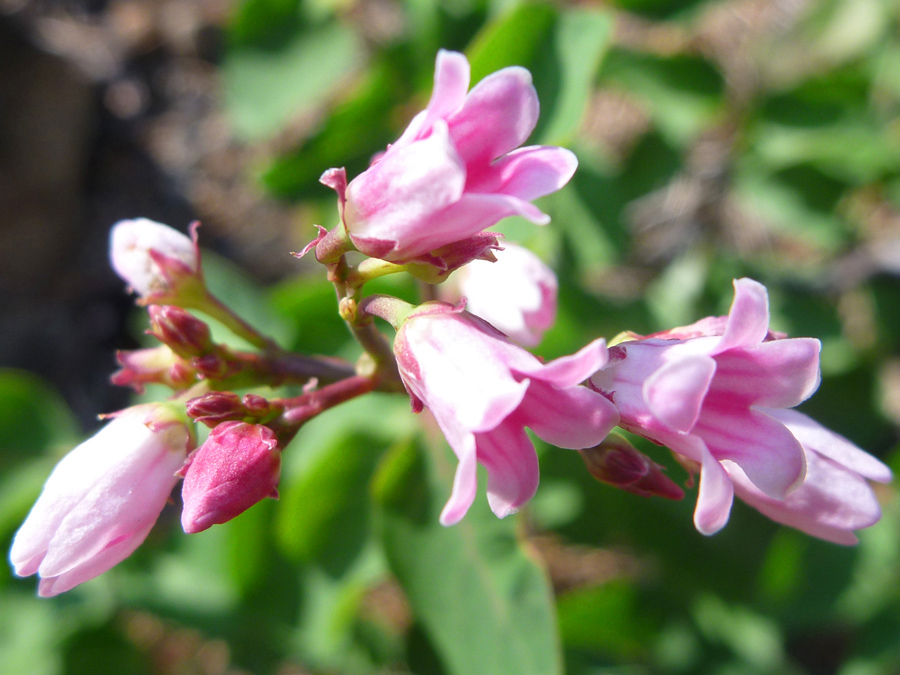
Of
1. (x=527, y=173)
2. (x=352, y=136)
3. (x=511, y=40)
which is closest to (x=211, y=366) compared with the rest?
(x=527, y=173)

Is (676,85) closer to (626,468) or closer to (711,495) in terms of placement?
(626,468)

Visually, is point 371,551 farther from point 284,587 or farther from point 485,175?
point 485,175

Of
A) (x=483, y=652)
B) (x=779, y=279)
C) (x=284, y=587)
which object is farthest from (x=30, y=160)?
(x=779, y=279)

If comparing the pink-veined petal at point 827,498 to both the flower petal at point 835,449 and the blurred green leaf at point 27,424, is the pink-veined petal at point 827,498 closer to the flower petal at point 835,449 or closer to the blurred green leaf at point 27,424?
the flower petal at point 835,449

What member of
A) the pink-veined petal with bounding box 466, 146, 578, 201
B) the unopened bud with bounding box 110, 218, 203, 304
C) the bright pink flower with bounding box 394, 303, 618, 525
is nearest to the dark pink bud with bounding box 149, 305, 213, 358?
the unopened bud with bounding box 110, 218, 203, 304

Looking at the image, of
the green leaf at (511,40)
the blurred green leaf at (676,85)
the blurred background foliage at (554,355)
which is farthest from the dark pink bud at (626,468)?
the blurred green leaf at (676,85)

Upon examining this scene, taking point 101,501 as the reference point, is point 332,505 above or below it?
below
